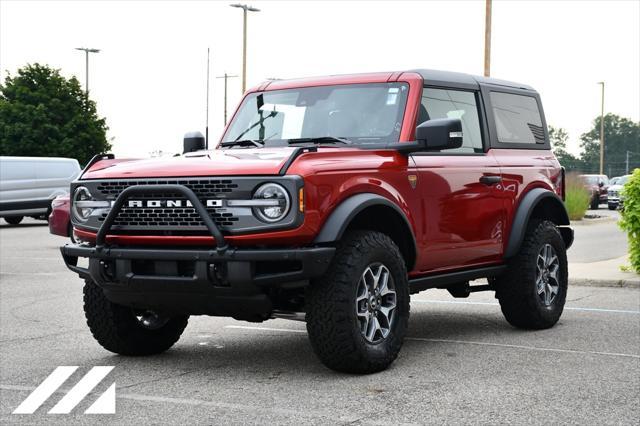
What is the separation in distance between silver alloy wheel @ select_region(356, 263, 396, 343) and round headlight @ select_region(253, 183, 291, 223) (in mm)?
755

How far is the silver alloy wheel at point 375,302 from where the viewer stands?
6738mm

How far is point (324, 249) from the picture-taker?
250 inches

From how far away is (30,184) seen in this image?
95.6 feet

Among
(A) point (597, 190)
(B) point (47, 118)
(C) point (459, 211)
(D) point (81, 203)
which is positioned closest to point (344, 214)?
(C) point (459, 211)

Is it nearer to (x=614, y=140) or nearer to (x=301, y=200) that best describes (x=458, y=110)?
(x=301, y=200)

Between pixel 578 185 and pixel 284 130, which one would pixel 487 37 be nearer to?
pixel 578 185

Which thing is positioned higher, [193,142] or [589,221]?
[193,142]

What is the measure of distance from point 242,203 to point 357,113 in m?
1.77

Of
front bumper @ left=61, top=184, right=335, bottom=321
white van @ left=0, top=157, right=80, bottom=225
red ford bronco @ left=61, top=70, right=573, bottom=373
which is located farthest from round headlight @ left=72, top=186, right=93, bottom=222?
white van @ left=0, top=157, right=80, bottom=225

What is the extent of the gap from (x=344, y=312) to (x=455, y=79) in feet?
9.23

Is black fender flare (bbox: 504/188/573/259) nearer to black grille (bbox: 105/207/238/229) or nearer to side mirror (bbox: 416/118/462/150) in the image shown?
side mirror (bbox: 416/118/462/150)

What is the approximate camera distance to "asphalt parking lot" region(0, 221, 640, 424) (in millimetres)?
5691

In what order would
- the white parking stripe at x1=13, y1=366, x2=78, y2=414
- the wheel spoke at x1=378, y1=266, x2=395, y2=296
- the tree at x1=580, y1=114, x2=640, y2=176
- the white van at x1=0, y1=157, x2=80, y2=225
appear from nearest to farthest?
the white parking stripe at x1=13, y1=366, x2=78, y2=414
the wheel spoke at x1=378, y1=266, x2=395, y2=296
the white van at x1=0, y1=157, x2=80, y2=225
the tree at x1=580, y1=114, x2=640, y2=176

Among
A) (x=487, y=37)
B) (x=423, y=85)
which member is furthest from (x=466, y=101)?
(x=487, y=37)
